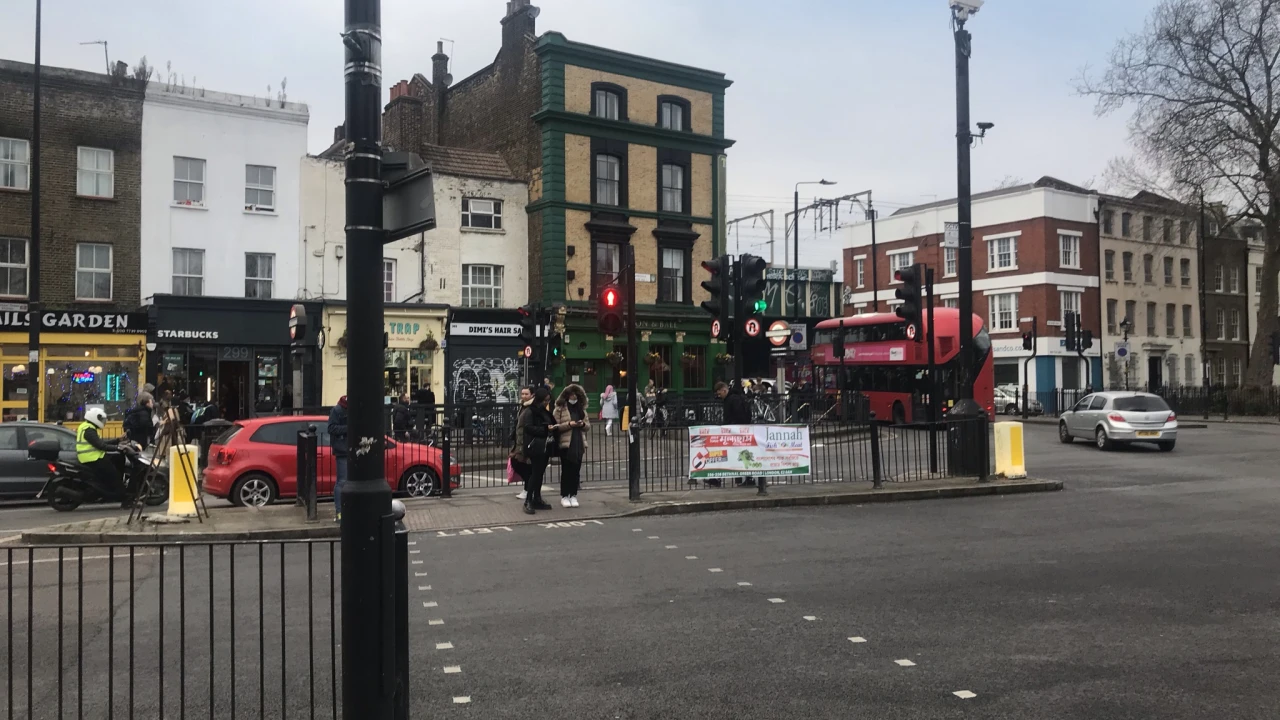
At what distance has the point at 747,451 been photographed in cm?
1498

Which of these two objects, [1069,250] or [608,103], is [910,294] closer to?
[608,103]

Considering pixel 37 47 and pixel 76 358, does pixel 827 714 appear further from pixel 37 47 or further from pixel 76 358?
pixel 76 358

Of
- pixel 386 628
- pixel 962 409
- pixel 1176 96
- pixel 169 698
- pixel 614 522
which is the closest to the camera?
pixel 386 628

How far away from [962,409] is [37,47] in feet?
73.2

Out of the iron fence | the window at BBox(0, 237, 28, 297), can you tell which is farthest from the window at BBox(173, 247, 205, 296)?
the iron fence

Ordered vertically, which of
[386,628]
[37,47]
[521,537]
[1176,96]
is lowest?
[521,537]

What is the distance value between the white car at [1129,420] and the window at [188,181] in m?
26.8

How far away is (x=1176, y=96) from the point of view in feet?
134

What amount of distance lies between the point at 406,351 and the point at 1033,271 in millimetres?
35518

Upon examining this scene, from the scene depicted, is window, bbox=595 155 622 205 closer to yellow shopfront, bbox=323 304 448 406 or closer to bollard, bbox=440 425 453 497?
yellow shopfront, bbox=323 304 448 406

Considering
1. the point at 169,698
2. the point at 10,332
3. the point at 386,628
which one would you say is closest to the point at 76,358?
the point at 10,332

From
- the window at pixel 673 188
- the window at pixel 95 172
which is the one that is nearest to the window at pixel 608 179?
the window at pixel 673 188

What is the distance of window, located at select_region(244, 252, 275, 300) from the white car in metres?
24.8

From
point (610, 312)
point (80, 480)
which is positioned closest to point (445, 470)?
point (610, 312)
